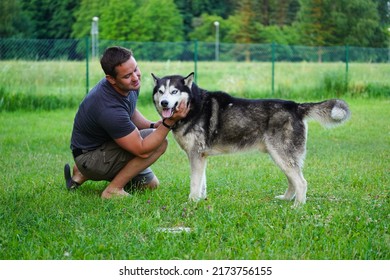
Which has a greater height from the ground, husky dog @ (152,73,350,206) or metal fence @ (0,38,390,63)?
husky dog @ (152,73,350,206)

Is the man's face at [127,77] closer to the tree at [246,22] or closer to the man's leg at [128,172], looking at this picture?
the man's leg at [128,172]

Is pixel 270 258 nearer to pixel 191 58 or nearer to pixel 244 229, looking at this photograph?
pixel 244 229

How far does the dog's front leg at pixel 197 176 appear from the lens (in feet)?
18.4

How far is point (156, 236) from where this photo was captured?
4445mm

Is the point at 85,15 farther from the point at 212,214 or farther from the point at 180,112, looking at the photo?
the point at 212,214

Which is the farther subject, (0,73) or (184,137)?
(0,73)

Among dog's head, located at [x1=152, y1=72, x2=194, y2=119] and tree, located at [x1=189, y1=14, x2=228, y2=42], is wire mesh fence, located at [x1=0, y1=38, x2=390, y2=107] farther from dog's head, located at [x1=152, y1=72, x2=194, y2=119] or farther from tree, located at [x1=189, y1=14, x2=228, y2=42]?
dog's head, located at [x1=152, y1=72, x2=194, y2=119]

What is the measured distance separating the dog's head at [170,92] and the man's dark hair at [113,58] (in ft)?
1.36

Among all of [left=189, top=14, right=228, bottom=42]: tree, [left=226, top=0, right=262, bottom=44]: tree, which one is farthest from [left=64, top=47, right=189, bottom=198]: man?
[left=189, top=14, right=228, bottom=42]: tree

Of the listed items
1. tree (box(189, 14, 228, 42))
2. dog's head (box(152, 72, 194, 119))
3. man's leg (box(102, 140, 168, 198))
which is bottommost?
tree (box(189, 14, 228, 42))

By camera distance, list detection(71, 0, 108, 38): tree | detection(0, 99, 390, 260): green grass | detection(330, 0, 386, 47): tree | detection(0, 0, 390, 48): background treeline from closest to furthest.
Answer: detection(0, 99, 390, 260): green grass
detection(330, 0, 386, 47): tree
detection(0, 0, 390, 48): background treeline
detection(71, 0, 108, 38): tree

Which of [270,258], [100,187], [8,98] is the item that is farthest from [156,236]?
[8,98]

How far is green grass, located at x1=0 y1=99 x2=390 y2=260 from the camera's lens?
13.7 feet

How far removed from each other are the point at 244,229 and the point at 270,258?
632 mm
